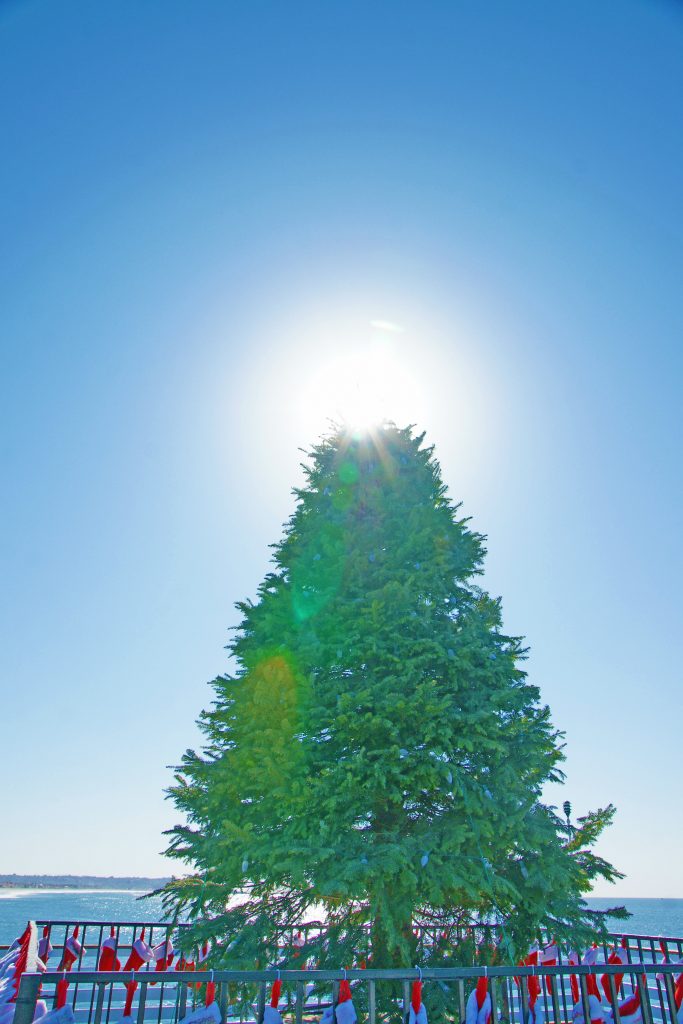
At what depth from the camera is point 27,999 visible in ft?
16.8

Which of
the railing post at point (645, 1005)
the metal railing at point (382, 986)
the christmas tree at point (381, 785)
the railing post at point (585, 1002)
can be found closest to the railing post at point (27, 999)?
the metal railing at point (382, 986)

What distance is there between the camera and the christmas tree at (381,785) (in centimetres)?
779

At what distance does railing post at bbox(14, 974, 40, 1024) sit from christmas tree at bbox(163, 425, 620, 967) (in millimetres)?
2986

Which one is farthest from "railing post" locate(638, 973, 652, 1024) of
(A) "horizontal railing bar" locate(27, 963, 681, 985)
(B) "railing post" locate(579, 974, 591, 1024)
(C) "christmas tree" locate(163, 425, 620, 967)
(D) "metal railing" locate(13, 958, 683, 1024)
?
(C) "christmas tree" locate(163, 425, 620, 967)

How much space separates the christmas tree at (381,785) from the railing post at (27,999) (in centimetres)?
299

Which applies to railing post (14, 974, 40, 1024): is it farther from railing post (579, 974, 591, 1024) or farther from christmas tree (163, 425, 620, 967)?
railing post (579, 974, 591, 1024)

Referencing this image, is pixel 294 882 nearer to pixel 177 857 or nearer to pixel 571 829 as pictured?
pixel 177 857

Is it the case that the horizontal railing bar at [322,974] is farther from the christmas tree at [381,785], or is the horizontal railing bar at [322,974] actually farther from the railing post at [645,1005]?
the christmas tree at [381,785]

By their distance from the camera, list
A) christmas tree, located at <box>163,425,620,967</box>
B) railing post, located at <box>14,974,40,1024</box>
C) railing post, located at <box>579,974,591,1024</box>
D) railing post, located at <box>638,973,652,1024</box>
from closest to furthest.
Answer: railing post, located at <box>14,974,40,1024</box>
railing post, located at <box>579,974,591,1024</box>
railing post, located at <box>638,973,652,1024</box>
christmas tree, located at <box>163,425,620,967</box>

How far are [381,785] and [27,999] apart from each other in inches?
165

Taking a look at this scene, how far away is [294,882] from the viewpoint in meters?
7.83

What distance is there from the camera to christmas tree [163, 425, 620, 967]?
25.5 ft

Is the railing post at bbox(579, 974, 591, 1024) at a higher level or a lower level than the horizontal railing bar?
lower

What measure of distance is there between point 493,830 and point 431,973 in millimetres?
2555
